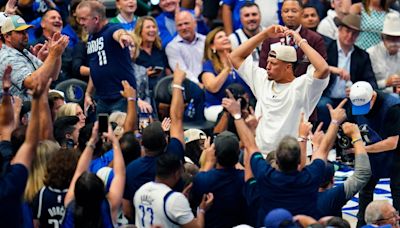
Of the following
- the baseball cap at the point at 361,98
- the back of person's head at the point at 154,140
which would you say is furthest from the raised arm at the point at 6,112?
the baseball cap at the point at 361,98

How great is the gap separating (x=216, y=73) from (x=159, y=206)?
6184mm

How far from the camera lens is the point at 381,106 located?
11.4m

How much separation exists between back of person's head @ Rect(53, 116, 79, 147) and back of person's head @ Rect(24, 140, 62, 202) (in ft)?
4.21

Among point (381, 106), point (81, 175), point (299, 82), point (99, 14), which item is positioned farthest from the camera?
point (99, 14)

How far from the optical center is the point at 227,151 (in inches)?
362

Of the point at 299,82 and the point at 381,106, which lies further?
the point at 381,106

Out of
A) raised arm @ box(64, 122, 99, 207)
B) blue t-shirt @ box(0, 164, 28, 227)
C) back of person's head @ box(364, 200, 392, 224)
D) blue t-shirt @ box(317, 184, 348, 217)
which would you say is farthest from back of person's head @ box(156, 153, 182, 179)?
back of person's head @ box(364, 200, 392, 224)

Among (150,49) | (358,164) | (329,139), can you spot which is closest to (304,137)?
(329,139)

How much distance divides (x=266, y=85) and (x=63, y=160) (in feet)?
8.48

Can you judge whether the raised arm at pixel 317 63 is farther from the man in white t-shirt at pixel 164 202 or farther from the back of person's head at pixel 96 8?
the back of person's head at pixel 96 8

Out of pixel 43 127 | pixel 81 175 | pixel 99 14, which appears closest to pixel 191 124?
pixel 99 14

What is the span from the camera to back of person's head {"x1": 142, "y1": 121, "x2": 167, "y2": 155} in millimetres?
9414

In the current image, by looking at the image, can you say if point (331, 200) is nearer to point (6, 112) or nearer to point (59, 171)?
point (59, 171)

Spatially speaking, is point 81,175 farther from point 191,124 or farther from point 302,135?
point 191,124
